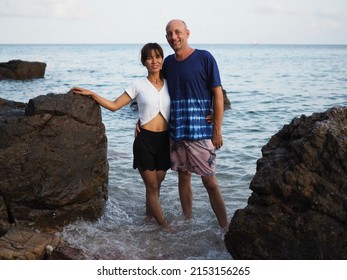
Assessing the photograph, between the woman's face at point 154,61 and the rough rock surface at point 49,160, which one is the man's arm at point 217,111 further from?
the rough rock surface at point 49,160

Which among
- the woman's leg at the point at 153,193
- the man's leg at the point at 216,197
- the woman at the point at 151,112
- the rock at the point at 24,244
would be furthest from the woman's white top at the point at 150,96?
the rock at the point at 24,244

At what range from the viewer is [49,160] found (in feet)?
16.1

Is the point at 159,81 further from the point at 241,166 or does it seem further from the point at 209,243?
the point at 241,166

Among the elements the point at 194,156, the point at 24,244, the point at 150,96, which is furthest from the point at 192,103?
the point at 24,244

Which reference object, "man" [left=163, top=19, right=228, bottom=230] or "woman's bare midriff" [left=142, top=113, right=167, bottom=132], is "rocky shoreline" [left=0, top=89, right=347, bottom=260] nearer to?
"woman's bare midriff" [left=142, top=113, right=167, bottom=132]

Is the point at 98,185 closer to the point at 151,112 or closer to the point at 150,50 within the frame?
the point at 151,112

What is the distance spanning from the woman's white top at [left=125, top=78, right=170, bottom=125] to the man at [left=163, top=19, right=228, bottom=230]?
84mm

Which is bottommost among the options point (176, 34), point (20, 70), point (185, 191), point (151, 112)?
point (185, 191)

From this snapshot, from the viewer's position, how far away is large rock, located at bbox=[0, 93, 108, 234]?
15.9ft

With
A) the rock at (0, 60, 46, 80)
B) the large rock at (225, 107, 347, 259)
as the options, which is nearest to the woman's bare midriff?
the large rock at (225, 107, 347, 259)

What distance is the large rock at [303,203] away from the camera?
376cm

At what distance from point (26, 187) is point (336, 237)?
10.5 ft

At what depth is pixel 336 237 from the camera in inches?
147

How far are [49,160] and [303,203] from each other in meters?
2.71
